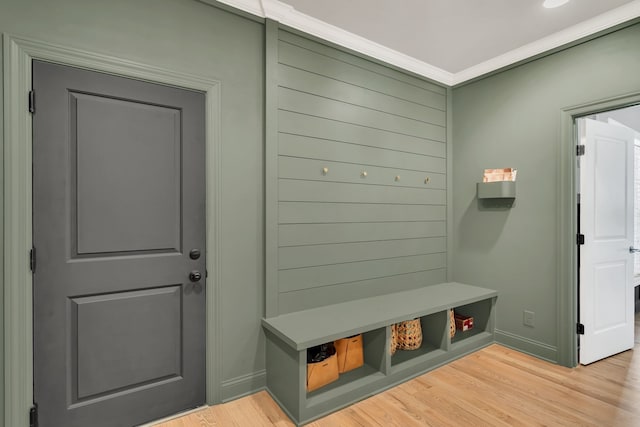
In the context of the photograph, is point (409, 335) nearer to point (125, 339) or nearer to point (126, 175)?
point (125, 339)

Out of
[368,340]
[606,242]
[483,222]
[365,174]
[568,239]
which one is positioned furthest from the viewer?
[483,222]

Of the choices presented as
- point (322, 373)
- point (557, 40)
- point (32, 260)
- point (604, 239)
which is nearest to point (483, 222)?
point (604, 239)

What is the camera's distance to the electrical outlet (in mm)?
2875

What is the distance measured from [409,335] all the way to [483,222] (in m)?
1.42

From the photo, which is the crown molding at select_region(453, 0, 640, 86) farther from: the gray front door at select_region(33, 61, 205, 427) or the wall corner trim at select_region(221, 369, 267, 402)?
the wall corner trim at select_region(221, 369, 267, 402)

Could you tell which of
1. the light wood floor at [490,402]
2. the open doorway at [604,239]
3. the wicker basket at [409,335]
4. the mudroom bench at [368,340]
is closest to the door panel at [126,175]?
the mudroom bench at [368,340]

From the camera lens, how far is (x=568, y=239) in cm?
265

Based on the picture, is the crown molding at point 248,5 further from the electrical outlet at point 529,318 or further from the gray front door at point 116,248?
the electrical outlet at point 529,318

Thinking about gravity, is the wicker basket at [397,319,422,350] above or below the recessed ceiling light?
below

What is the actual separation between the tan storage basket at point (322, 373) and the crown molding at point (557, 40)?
10.0ft

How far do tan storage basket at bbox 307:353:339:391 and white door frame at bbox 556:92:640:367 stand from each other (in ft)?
6.45

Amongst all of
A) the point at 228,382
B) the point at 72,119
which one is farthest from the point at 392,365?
the point at 72,119

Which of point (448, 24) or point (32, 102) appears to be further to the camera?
point (448, 24)

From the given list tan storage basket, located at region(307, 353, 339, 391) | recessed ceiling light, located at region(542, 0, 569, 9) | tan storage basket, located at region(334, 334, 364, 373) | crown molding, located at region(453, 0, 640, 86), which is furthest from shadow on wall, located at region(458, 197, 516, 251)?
tan storage basket, located at region(307, 353, 339, 391)
